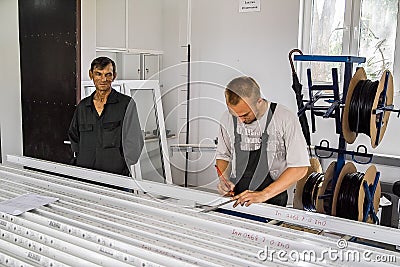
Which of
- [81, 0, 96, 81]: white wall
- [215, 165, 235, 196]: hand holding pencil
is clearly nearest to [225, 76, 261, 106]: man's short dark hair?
[215, 165, 235, 196]: hand holding pencil

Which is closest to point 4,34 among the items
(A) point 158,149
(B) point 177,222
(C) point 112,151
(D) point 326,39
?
(A) point 158,149

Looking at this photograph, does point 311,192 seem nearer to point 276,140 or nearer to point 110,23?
point 276,140

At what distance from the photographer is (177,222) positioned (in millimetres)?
1094

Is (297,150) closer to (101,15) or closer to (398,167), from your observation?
(398,167)

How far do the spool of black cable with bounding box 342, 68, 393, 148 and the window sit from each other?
130 centimetres

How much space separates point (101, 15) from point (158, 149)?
48.3 inches

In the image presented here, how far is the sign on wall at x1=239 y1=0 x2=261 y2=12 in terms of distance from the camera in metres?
3.99

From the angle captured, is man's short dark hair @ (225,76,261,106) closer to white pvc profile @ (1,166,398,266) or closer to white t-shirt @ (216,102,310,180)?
white t-shirt @ (216,102,310,180)

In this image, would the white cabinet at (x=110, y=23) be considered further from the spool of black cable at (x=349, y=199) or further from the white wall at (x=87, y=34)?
the spool of black cable at (x=349, y=199)

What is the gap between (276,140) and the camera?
1988 mm

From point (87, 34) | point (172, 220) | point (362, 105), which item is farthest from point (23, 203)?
point (87, 34)

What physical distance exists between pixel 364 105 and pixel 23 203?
173cm

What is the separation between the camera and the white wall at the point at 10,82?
367 centimetres

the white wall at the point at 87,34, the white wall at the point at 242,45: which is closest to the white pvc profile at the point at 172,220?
the white wall at the point at 87,34
